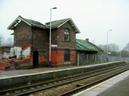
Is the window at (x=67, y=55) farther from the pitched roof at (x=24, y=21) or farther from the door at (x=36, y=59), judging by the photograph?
the pitched roof at (x=24, y=21)

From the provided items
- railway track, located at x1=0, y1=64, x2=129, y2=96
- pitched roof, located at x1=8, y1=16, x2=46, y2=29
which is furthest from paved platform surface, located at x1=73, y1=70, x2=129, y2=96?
pitched roof, located at x1=8, y1=16, x2=46, y2=29

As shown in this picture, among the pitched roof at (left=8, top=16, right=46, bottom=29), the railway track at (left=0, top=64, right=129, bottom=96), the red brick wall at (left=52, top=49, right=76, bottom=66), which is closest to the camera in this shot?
the railway track at (left=0, top=64, right=129, bottom=96)

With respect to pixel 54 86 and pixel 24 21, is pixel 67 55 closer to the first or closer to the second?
pixel 24 21

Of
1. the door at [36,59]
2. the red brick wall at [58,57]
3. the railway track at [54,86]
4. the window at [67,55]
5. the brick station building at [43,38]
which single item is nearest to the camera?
the railway track at [54,86]

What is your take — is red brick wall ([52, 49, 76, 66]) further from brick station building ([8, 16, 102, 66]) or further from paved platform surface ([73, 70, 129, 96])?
paved platform surface ([73, 70, 129, 96])

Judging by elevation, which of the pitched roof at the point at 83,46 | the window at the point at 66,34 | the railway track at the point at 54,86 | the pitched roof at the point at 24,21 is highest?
the pitched roof at the point at 24,21

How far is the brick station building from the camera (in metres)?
35.5

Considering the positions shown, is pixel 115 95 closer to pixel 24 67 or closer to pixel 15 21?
pixel 24 67

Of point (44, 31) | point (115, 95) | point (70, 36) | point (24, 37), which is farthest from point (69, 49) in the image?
point (115, 95)

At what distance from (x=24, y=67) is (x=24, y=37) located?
5069 mm

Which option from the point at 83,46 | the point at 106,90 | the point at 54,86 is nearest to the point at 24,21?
the point at 83,46

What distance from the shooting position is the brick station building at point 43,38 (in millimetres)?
35531

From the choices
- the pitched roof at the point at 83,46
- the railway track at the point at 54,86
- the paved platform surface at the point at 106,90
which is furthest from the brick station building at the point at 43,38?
the paved platform surface at the point at 106,90

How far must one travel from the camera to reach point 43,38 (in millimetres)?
37438
